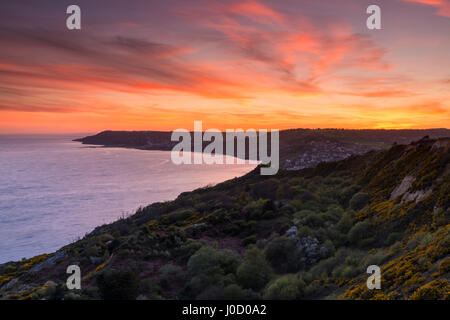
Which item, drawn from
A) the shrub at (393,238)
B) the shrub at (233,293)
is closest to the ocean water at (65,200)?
the shrub at (233,293)

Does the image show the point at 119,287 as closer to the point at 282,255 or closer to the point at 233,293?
the point at 233,293

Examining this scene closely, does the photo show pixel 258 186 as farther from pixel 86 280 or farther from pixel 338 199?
pixel 86 280

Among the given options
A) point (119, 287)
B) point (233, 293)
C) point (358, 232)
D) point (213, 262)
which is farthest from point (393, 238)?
point (119, 287)

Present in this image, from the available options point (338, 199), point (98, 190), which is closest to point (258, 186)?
point (338, 199)

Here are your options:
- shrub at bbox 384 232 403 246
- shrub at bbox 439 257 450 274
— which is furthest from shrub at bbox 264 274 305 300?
shrub at bbox 384 232 403 246

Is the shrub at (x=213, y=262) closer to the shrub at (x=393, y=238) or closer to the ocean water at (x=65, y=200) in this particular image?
the shrub at (x=393, y=238)
